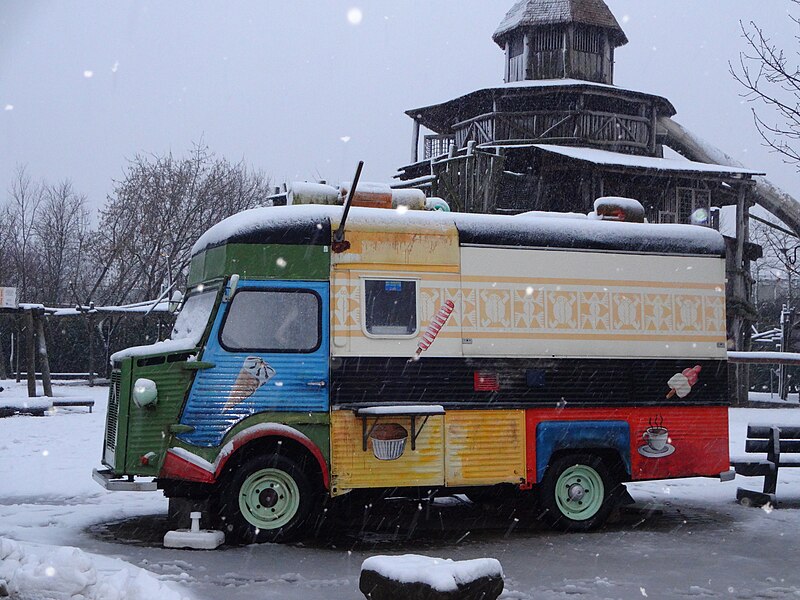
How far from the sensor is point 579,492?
10125 millimetres

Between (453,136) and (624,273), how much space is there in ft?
90.3

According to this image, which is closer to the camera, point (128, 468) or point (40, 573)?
point (40, 573)

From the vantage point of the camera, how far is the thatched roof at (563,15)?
3719 centimetres

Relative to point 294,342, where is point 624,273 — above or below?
above

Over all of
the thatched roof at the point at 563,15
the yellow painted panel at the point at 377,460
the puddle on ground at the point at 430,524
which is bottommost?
the puddle on ground at the point at 430,524

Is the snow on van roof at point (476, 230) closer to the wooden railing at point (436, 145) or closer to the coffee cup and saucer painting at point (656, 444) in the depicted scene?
the coffee cup and saucer painting at point (656, 444)

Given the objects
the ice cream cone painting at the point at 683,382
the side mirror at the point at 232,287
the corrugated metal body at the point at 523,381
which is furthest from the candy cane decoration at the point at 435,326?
the ice cream cone painting at the point at 683,382

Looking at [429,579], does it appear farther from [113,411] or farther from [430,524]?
[430,524]

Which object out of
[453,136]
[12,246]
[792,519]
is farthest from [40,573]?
[12,246]

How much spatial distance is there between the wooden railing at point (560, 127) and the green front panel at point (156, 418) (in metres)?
25.6

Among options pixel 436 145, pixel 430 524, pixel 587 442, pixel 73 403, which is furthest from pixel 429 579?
pixel 436 145

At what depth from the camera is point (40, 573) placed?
260 inches

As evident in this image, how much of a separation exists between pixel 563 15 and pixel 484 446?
3038cm

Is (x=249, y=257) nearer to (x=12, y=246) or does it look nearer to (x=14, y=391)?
(x=14, y=391)
